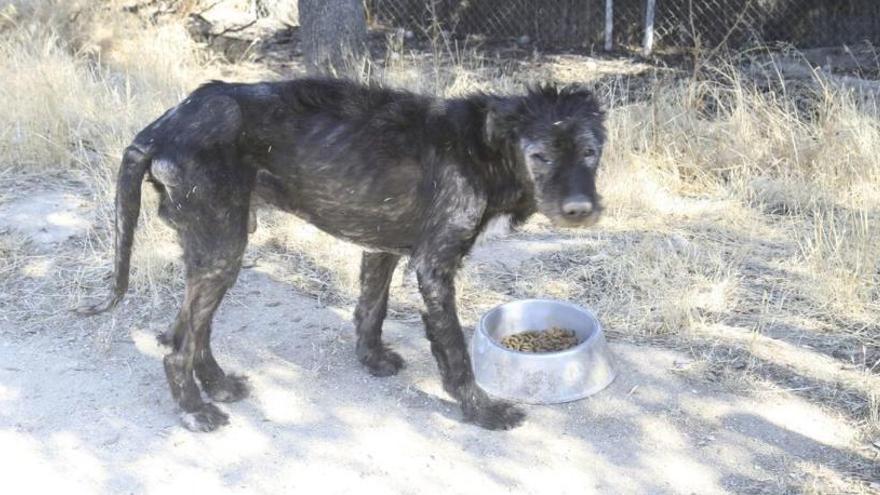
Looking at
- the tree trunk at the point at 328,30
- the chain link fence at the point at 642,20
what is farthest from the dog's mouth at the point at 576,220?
the chain link fence at the point at 642,20

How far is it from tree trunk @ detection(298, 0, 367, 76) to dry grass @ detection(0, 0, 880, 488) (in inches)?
22.2

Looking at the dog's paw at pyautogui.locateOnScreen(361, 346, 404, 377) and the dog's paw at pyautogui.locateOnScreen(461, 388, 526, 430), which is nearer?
the dog's paw at pyautogui.locateOnScreen(461, 388, 526, 430)

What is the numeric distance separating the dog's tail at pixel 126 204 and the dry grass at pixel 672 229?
1.28m

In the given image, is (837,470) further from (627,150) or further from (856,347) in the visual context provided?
(627,150)

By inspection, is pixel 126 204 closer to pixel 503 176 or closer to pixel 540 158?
pixel 503 176

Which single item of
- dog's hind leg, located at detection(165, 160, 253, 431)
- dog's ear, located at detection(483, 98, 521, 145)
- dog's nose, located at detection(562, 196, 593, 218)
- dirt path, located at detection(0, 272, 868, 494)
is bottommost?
dirt path, located at detection(0, 272, 868, 494)

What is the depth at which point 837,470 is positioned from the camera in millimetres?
4238

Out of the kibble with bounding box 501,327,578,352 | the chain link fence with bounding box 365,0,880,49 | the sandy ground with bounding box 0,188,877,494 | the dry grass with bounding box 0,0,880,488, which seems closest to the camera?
the sandy ground with bounding box 0,188,877,494

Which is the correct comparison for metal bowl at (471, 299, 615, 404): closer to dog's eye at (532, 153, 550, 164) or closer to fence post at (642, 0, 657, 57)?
dog's eye at (532, 153, 550, 164)

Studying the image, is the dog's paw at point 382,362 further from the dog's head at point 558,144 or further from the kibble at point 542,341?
the dog's head at point 558,144

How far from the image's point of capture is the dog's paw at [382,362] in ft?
16.9

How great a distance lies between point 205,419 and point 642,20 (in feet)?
28.0

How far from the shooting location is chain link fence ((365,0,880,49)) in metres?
11.0

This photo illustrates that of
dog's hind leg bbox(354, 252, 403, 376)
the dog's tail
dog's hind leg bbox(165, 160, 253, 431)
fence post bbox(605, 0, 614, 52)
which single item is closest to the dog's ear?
dog's hind leg bbox(354, 252, 403, 376)
